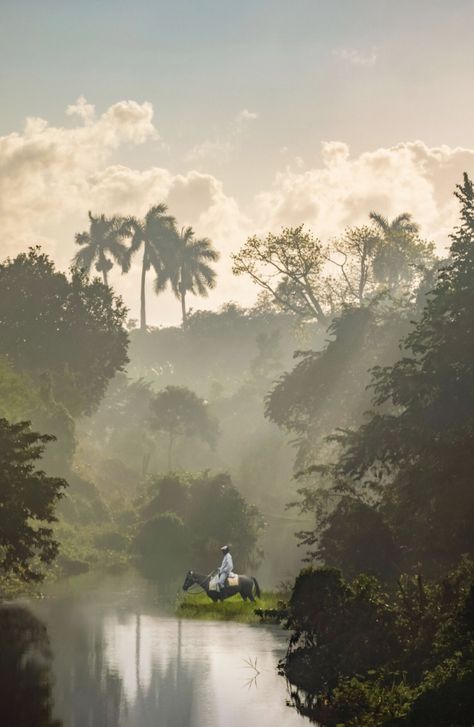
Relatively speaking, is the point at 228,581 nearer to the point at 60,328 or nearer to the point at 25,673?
the point at 25,673

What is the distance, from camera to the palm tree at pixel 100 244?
121500 millimetres

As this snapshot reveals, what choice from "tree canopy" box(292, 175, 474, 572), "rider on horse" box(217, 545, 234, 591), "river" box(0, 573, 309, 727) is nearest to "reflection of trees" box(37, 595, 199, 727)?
"river" box(0, 573, 309, 727)

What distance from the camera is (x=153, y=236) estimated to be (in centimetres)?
12494

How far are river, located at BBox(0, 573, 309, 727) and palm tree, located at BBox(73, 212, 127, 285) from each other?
83625 millimetres

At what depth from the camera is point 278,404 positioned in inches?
2472

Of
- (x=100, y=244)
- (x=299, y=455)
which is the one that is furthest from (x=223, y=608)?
(x=100, y=244)

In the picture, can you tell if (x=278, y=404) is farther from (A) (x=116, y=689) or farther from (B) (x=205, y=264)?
(B) (x=205, y=264)

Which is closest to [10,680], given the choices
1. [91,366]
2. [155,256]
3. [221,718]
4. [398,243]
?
[221,718]

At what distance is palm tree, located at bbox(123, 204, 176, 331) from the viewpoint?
124 m

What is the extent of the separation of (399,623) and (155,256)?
103 meters

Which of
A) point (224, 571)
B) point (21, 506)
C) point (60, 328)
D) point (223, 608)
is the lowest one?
point (223, 608)

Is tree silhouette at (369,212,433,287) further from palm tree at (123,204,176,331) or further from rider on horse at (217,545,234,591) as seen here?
rider on horse at (217,545,234,591)

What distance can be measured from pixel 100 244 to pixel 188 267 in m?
12.1

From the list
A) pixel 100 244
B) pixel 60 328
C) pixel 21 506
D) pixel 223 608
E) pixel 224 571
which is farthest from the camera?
pixel 100 244
